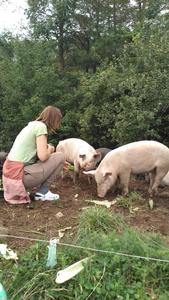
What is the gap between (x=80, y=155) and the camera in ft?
29.3

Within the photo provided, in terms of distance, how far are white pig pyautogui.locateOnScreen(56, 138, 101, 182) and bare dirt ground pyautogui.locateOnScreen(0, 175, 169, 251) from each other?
112 cm

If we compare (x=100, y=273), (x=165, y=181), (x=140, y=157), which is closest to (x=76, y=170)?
(x=165, y=181)

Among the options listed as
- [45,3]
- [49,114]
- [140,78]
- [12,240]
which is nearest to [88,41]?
[45,3]

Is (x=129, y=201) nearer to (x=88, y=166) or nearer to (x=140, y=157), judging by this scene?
(x=140, y=157)

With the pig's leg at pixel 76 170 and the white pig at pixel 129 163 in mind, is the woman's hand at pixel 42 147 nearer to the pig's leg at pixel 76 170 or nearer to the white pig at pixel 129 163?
the white pig at pixel 129 163

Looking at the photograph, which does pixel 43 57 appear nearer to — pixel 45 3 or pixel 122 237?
pixel 45 3

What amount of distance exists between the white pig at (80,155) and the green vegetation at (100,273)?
4.20m

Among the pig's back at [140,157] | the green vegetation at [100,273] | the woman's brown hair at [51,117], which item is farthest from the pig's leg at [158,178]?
the green vegetation at [100,273]

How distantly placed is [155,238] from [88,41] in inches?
863

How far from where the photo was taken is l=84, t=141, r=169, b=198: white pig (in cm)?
759

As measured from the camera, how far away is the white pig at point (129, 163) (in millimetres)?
7594

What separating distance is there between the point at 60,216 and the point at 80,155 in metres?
2.95

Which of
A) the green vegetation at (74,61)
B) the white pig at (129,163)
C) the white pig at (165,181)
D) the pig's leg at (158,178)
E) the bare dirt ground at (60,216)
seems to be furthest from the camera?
the green vegetation at (74,61)

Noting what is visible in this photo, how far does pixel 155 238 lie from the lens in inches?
183
